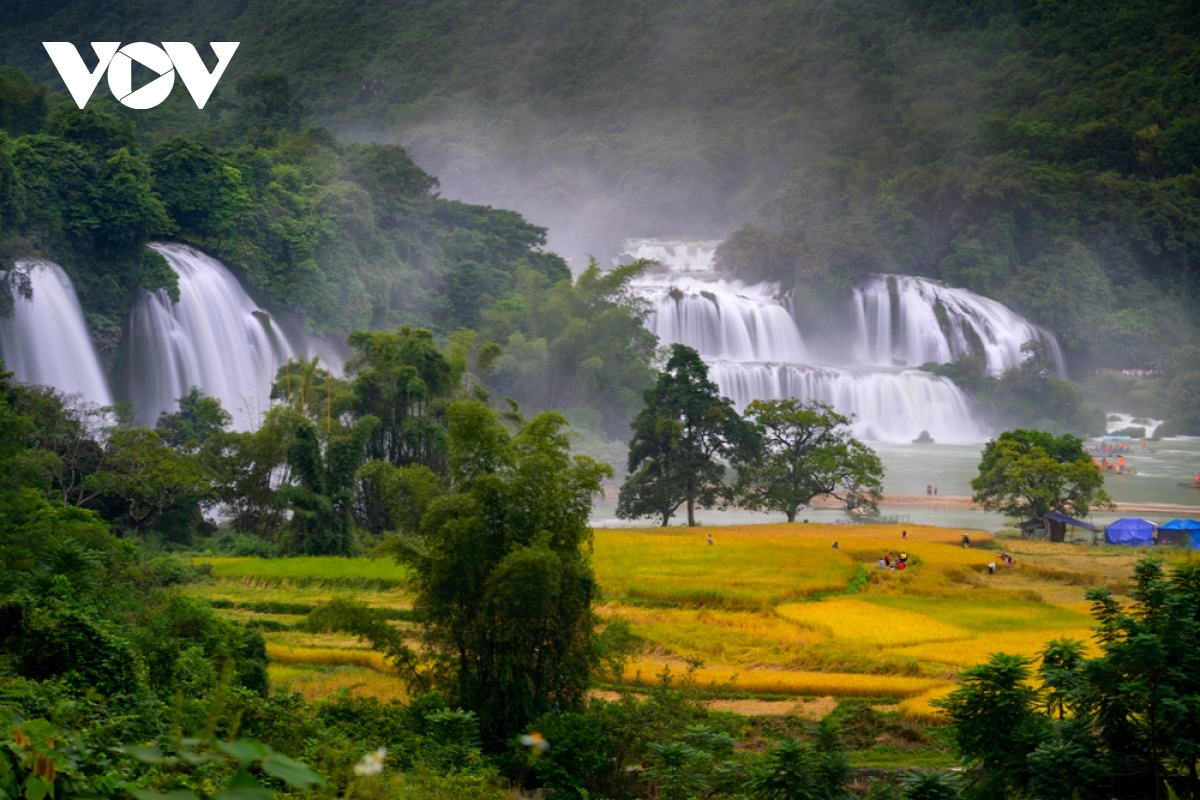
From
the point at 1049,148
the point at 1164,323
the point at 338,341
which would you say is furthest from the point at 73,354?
the point at 1049,148

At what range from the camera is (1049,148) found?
225ft

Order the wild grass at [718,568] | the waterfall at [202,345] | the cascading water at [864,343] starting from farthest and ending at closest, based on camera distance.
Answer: the cascading water at [864,343], the waterfall at [202,345], the wild grass at [718,568]

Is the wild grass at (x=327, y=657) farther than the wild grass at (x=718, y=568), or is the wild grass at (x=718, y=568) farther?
the wild grass at (x=718, y=568)

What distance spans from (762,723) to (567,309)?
3172 cm

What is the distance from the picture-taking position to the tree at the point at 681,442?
2833 centimetres

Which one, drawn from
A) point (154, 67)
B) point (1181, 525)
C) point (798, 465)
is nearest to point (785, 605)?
point (798, 465)

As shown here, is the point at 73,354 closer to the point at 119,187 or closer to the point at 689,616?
the point at 119,187

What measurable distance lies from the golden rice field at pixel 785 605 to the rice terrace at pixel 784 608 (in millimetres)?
33

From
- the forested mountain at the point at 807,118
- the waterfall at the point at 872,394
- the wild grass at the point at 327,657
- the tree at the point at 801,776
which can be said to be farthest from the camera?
the forested mountain at the point at 807,118

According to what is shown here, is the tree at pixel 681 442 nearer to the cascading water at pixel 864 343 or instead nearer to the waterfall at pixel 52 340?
the waterfall at pixel 52 340

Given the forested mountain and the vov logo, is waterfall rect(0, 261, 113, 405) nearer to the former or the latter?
the vov logo

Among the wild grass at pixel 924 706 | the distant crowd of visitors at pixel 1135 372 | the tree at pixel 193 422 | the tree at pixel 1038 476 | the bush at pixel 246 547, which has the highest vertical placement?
the distant crowd of visitors at pixel 1135 372

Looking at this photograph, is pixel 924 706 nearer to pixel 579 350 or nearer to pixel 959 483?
pixel 959 483

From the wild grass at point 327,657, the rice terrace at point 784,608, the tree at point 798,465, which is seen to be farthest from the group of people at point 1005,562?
the wild grass at point 327,657
